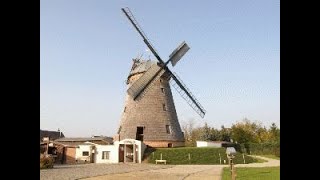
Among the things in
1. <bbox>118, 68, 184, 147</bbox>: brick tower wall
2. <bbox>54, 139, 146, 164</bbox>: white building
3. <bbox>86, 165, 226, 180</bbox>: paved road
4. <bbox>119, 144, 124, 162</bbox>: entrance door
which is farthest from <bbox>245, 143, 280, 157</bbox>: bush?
<bbox>86, 165, 226, 180</bbox>: paved road

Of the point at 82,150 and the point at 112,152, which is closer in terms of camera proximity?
the point at 112,152

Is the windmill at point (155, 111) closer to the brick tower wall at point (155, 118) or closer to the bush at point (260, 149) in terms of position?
the brick tower wall at point (155, 118)

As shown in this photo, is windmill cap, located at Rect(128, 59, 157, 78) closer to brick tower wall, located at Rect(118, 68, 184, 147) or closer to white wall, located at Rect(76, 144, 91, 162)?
brick tower wall, located at Rect(118, 68, 184, 147)

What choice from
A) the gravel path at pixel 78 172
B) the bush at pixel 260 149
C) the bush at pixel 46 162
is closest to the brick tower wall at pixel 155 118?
the gravel path at pixel 78 172

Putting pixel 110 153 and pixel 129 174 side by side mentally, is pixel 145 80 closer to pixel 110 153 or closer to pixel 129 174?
pixel 110 153

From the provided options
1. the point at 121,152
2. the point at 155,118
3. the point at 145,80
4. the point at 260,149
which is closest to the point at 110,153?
the point at 121,152

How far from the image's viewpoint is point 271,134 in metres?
57.4

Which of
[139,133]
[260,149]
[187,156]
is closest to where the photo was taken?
[187,156]
